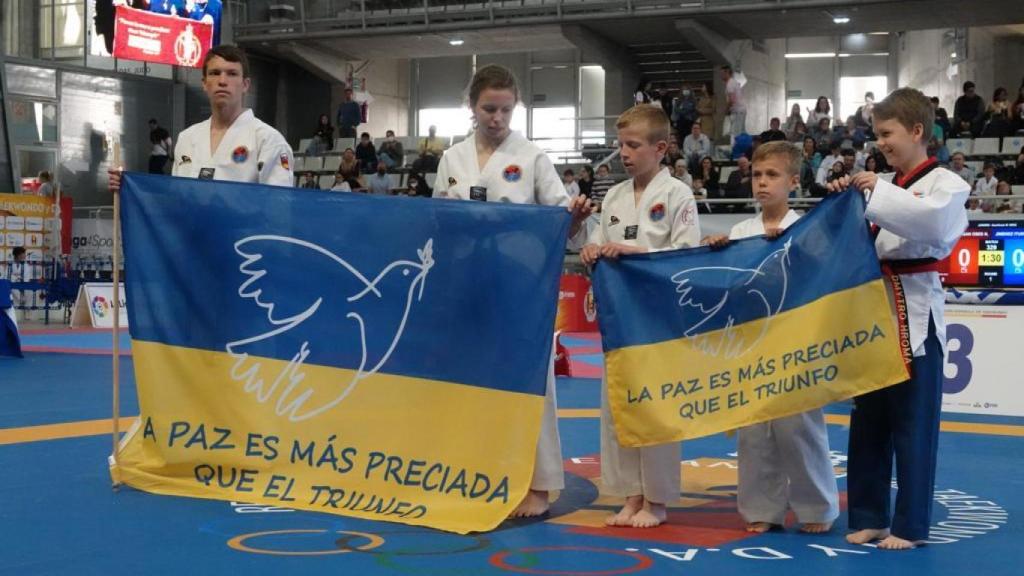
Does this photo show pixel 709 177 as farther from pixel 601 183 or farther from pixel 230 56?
pixel 230 56

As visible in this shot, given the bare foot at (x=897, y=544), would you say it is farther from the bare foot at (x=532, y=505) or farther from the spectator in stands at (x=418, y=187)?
the spectator in stands at (x=418, y=187)

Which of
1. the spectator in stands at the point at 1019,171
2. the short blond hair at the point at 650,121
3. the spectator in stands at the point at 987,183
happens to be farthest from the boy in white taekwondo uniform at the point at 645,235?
the spectator in stands at the point at 1019,171

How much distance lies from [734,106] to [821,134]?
2.51m

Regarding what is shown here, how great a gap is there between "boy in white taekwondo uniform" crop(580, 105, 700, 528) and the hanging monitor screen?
20.1 m

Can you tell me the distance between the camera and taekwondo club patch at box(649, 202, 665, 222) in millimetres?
4656

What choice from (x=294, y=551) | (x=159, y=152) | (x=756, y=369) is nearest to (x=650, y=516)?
(x=756, y=369)

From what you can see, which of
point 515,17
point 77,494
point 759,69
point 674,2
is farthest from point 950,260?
point 759,69

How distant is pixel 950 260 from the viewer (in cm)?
937

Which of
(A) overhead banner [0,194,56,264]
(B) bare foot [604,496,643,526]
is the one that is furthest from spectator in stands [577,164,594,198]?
(B) bare foot [604,496,643,526]

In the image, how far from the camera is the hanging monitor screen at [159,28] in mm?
22922

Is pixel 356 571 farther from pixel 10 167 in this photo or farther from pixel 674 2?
pixel 10 167

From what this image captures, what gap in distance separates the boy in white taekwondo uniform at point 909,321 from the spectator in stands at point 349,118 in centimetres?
2235

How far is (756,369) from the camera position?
436 cm

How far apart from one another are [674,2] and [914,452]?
19215 mm
